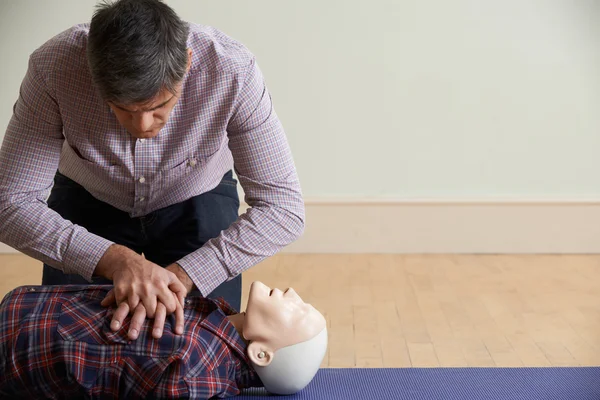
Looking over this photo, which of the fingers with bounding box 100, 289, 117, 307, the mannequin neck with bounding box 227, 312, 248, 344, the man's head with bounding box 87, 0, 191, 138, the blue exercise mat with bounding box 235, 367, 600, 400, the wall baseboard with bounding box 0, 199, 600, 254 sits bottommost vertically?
the wall baseboard with bounding box 0, 199, 600, 254

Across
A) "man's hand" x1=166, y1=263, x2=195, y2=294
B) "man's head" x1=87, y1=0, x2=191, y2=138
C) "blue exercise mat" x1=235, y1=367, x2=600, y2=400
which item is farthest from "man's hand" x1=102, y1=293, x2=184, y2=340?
"man's head" x1=87, y1=0, x2=191, y2=138

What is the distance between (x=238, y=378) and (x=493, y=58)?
231 centimetres

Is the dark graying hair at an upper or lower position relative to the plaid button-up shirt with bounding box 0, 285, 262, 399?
upper

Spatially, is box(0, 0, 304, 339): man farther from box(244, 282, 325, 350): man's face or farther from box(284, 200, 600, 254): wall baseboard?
box(284, 200, 600, 254): wall baseboard

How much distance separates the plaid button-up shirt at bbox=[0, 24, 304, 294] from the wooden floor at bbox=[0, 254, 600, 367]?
68 centimetres

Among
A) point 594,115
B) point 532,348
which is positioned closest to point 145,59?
point 532,348

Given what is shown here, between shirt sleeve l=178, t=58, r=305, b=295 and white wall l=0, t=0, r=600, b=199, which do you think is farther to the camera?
white wall l=0, t=0, r=600, b=199

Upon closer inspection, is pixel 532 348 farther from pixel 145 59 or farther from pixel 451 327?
pixel 145 59

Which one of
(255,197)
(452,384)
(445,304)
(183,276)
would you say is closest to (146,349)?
(183,276)

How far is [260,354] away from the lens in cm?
179

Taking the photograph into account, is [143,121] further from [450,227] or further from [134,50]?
[450,227]

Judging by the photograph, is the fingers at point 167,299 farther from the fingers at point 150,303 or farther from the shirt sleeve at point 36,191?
the shirt sleeve at point 36,191

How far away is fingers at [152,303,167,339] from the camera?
1.69 meters

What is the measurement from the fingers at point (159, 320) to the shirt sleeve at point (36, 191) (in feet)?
0.62
